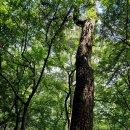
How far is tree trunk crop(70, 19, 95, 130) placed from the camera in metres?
6.21

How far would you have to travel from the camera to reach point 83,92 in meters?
6.61

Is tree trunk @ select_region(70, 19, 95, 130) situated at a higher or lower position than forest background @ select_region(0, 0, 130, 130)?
lower

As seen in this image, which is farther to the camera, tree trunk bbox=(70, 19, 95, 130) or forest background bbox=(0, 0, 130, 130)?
forest background bbox=(0, 0, 130, 130)

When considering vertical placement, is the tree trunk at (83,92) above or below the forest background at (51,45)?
below

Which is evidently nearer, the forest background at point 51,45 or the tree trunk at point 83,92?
the tree trunk at point 83,92

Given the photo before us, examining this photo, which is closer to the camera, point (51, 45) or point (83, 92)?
point (83, 92)

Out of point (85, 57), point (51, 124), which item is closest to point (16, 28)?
point (85, 57)

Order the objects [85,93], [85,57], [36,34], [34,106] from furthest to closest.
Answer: [34,106] < [36,34] < [85,57] < [85,93]

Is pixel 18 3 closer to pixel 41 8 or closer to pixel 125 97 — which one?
pixel 41 8

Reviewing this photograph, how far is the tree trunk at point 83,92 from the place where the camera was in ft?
20.4

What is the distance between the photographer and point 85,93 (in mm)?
6590

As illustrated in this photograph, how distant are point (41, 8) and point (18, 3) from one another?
37.3 inches

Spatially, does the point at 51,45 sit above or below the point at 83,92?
above

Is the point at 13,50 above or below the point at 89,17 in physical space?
above
